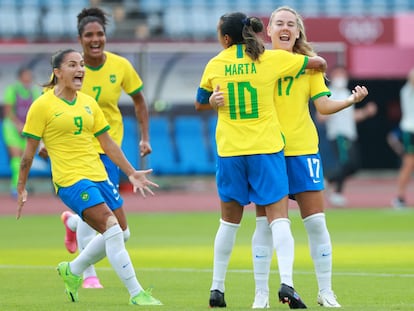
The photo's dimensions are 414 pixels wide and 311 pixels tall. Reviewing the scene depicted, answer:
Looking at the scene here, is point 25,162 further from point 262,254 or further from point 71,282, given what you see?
point 262,254

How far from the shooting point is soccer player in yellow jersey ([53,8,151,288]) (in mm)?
11125

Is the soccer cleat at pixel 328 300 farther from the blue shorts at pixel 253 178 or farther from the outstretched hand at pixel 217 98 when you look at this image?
the outstretched hand at pixel 217 98

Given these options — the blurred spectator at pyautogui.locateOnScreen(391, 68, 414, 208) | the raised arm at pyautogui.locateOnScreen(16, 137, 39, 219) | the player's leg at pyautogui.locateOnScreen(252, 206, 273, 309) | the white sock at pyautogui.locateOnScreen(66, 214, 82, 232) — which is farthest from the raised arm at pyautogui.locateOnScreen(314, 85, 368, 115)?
the blurred spectator at pyautogui.locateOnScreen(391, 68, 414, 208)

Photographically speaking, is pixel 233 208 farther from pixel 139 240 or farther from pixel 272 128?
pixel 139 240

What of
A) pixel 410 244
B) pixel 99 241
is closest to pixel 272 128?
pixel 99 241

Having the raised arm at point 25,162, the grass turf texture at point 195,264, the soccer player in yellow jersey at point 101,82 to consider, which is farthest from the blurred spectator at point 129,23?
the raised arm at point 25,162

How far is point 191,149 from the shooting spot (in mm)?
26922

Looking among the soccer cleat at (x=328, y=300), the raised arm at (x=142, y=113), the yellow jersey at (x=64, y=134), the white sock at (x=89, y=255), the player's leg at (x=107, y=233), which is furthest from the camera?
the raised arm at (x=142, y=113)

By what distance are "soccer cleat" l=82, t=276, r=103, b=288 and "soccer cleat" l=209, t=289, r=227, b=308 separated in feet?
7.25

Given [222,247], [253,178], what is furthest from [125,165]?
[253,178]

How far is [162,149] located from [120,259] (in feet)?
57.2

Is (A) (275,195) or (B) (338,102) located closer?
(A) (275,195)

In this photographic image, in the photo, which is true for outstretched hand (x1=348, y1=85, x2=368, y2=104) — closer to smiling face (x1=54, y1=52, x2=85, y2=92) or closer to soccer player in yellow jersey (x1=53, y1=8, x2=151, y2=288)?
smiling face (x1=54, y1=52, x2=85, y2=92)

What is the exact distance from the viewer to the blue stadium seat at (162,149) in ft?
87.2
